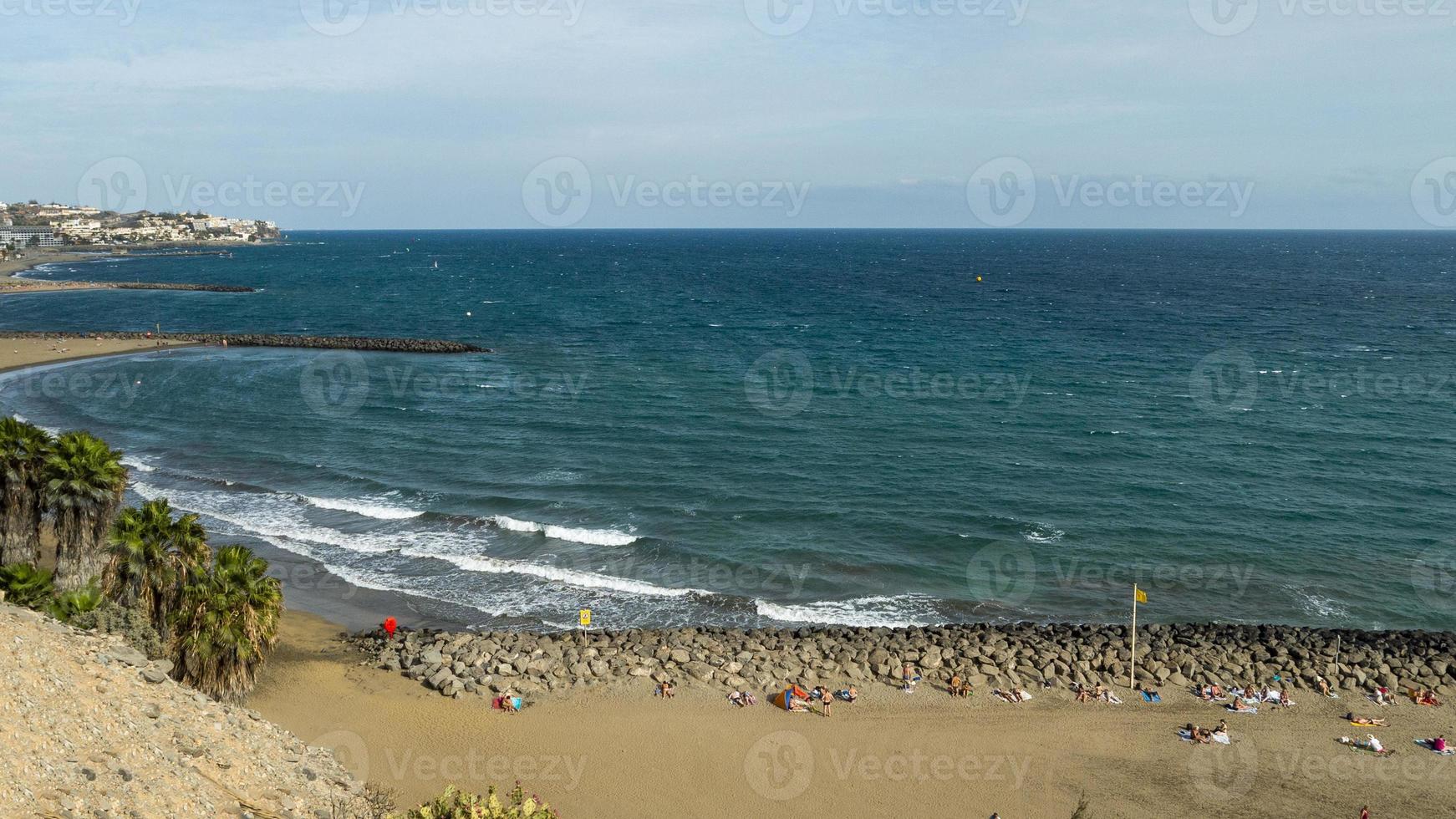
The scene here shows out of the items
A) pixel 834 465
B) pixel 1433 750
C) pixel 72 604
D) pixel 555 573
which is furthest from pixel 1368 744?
pixel 72 604

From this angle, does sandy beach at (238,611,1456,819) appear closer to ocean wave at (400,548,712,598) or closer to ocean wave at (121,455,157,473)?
ocean wave at (400,548,712,598)

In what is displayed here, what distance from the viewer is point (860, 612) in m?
36.1

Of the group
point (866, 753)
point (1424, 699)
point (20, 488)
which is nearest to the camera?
point (866, 753)

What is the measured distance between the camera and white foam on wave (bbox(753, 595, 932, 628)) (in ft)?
116

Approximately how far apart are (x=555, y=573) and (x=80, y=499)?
54.6 feet

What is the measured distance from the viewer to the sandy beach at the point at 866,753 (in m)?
24.7

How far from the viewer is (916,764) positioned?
26.2 m

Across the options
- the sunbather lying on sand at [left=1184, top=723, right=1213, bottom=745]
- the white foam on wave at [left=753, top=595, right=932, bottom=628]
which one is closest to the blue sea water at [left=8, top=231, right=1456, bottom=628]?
the white foam on wave at [left=753, top=595, right=932, bottom=628]

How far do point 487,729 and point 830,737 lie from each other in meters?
9.84

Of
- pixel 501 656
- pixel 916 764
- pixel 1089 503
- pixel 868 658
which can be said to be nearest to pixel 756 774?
pixel 916 764

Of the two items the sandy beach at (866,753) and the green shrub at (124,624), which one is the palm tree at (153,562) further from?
the sandy beach at (866,753)

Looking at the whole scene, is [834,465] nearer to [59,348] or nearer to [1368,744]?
[1368,744]

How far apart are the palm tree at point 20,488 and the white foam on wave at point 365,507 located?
54.9 ft

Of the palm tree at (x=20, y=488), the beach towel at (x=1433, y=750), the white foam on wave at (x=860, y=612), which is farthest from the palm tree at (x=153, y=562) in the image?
the beach towel at (x=1433, y=750)
